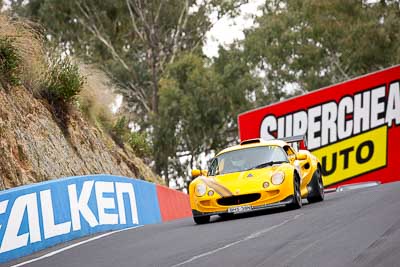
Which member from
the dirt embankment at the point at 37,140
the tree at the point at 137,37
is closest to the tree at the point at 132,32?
the tree at the point at 137,37

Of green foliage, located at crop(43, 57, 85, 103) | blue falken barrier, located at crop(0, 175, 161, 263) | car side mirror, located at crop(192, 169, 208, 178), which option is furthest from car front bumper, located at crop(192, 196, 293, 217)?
green foliage, located at crop(43, 57, 85, 103)

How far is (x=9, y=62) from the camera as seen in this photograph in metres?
20.0

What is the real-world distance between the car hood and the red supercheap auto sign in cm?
2167

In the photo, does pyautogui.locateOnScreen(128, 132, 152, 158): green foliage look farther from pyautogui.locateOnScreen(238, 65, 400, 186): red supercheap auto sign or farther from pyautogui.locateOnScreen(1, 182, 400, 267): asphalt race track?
pyautogui.locateOnScreen(1, 182, 400, 267): asphalt race track

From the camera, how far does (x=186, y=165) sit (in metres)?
52.6

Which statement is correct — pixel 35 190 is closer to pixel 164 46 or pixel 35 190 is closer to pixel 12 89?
pixel 12 89

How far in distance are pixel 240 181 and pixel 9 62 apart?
758 centimetres

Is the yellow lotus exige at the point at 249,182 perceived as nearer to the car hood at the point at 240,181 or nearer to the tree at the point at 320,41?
the car hood at the point at 240,181

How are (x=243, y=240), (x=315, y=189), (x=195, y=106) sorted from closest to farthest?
(x=243, y=240) → (x=315, y=189) → (x=195, y=106)

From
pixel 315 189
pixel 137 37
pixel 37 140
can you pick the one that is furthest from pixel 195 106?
pixel 315 189

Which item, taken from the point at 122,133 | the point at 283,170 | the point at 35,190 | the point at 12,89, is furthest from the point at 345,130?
the point at 35,190

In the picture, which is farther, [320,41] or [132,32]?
[132,32]

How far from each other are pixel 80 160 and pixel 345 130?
16.8 m

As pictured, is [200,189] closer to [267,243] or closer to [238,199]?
[238,199]
